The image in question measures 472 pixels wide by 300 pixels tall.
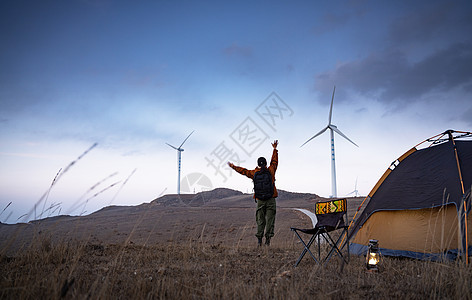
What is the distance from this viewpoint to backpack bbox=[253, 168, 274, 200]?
24.1 feet

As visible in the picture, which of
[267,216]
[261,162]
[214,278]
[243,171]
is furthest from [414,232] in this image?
[214,278]

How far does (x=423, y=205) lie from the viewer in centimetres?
559

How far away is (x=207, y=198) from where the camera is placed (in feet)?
145

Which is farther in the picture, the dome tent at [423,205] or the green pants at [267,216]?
the green pants at [267,216]

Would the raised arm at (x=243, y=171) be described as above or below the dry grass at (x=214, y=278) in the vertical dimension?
above

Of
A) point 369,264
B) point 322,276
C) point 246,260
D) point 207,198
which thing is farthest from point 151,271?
point 207,198

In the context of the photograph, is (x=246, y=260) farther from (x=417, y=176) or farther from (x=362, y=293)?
(x=417, y=176)

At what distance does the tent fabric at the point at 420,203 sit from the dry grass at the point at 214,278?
535mm

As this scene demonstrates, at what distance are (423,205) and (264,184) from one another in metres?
3.02

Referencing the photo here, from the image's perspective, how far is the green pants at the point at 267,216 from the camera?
7.37m

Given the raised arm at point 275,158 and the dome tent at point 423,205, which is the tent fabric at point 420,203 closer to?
the dome tent at point 423,205

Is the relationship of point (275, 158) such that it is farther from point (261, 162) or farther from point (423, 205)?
point (423, 205)

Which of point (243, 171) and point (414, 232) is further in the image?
point (243, 171)

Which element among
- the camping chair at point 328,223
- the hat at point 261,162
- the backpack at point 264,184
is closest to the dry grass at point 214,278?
the camping chair at point 328,223
